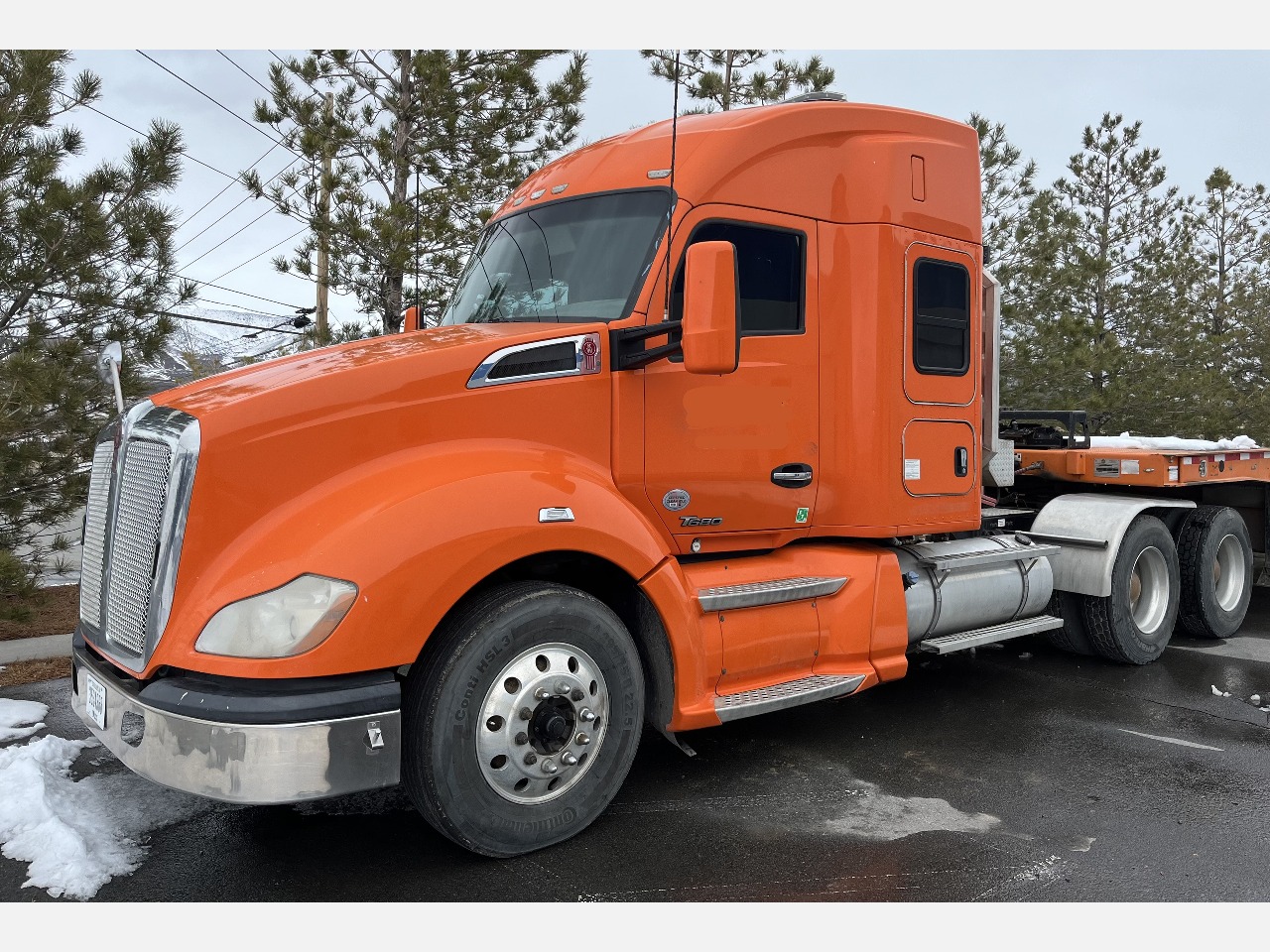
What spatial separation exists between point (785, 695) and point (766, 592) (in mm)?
490

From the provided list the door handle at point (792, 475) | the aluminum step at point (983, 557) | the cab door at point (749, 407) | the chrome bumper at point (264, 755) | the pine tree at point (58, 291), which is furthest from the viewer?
the pine tree at point (58, 291)

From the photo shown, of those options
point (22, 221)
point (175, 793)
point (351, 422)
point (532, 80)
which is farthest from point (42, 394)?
point (532, 80)

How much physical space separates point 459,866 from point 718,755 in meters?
1.74

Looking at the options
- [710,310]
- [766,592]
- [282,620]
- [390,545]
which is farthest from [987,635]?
[282,620]

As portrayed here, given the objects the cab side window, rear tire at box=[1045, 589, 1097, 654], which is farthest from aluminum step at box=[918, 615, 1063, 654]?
the cab side window

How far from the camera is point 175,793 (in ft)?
14.7

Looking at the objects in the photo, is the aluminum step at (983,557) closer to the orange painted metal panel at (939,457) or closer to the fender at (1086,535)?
the fender at (1086,535)

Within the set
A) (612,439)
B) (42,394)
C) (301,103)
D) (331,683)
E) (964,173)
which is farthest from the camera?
(301,103)

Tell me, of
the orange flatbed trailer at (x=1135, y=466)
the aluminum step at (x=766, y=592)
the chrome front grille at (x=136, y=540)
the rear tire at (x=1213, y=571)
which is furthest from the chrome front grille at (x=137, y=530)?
the rear tire at (x=1213, y=571)

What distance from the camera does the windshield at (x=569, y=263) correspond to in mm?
4664

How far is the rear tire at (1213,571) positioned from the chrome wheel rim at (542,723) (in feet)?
19.2

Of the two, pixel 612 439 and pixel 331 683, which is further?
pixel 612 439

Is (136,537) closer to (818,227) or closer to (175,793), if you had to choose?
(175,793)

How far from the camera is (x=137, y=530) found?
3.80 metres
